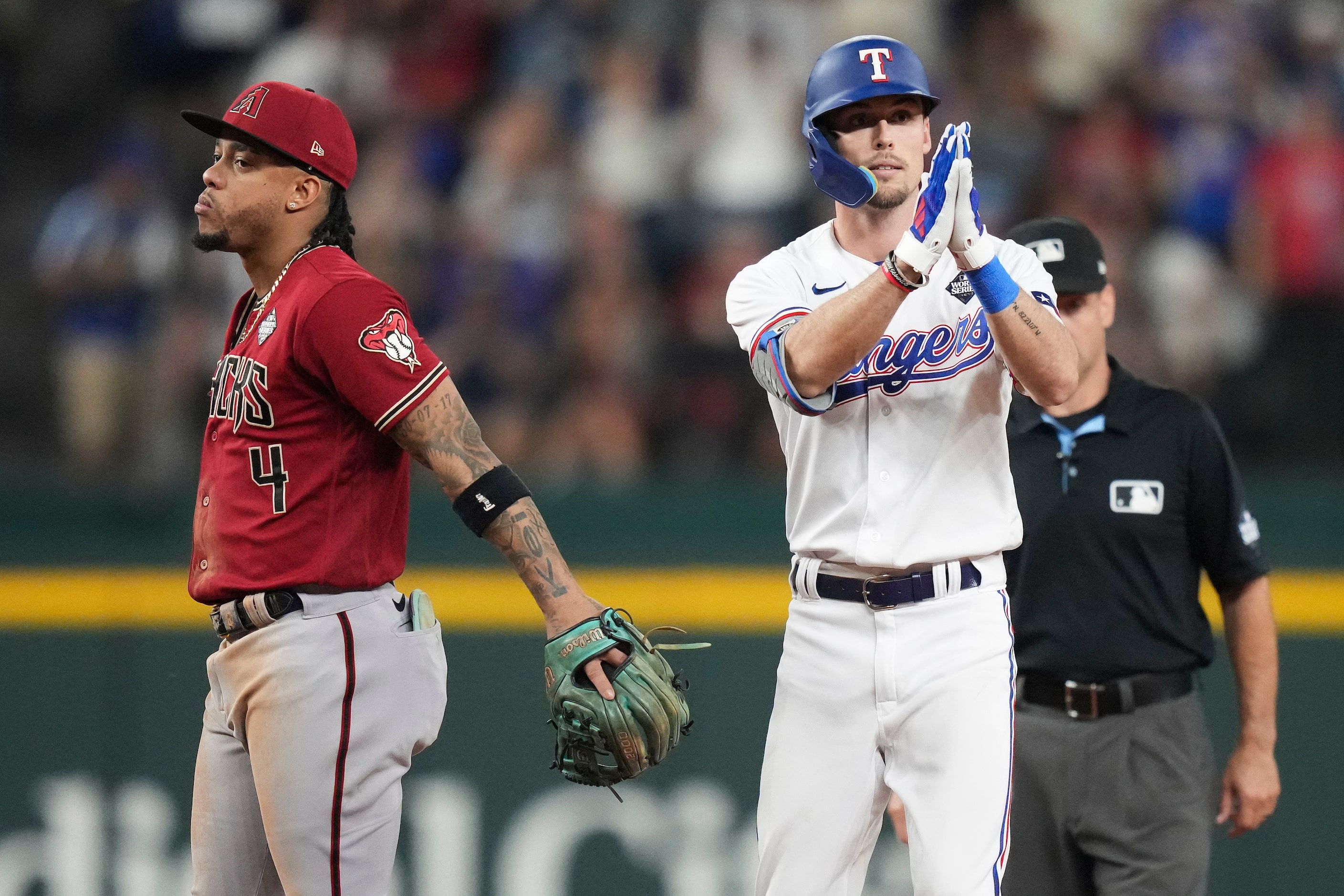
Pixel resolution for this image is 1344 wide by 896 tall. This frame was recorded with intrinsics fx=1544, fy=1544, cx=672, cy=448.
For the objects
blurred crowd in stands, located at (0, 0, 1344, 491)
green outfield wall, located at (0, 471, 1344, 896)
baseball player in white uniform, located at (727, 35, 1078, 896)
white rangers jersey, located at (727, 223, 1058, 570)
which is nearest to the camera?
baseball player in white uniform, located at (727, 35, 1078, 896)

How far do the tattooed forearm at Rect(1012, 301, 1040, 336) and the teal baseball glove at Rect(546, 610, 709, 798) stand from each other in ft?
3.19

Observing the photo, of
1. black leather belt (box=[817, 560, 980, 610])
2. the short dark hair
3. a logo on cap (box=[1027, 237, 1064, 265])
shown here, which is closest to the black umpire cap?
a logo on cap (box=[1027, 237, 1064, 265])

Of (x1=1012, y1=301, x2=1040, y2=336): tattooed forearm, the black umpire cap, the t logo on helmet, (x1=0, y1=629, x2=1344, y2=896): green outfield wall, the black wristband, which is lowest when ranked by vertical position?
(x1=0, y1=629, x2=1344, y2=896): green outfield wall

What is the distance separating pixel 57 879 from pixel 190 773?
21.6 inches

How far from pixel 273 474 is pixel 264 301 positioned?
0.39m

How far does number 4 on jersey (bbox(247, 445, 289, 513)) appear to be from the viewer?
3045mm

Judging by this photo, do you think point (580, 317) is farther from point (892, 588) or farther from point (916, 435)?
point (892, 588)

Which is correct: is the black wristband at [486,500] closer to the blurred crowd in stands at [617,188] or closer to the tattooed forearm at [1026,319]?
the tattooed forearm at [1026,319]

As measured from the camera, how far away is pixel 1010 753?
3.20 metres

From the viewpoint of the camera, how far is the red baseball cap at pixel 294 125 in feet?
10.4

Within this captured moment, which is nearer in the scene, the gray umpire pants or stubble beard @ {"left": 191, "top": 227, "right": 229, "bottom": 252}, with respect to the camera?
stubble beard @ {"left": 191, "top": 227, "right": 229, "bottom": 252}

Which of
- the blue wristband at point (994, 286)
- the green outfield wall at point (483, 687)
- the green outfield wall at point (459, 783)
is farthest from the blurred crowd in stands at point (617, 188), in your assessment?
the blue wristband at point (994, 286)

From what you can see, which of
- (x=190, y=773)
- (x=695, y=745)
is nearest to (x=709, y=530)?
(x=695, y=745)

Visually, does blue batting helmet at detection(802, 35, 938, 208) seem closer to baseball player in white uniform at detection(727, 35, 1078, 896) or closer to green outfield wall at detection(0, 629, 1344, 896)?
baseball player in white uniform at detection(727, 35, 1078, 896)
